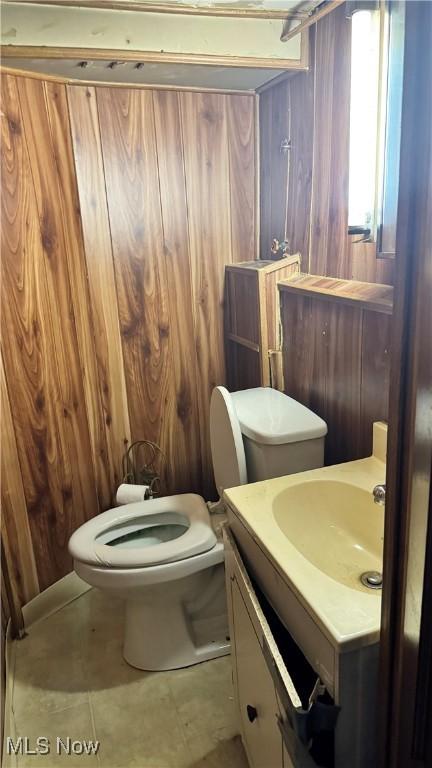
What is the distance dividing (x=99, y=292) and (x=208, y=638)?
1335 mm

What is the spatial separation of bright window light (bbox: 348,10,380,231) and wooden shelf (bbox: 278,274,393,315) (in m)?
0.16

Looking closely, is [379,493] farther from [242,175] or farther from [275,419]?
[242,175]

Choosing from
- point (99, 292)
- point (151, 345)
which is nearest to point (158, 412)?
point (151, 345)

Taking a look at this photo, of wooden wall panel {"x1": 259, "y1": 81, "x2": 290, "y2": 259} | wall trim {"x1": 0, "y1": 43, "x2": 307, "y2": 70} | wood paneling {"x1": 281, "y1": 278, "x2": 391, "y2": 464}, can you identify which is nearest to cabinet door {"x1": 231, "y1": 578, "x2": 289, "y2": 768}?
wood paneling {"x1": 281, "y1": 278, "x2": 391, "y2": 464}

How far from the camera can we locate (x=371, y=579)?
41.8 inches

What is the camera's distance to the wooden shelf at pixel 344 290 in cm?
127

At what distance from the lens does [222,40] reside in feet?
5.12

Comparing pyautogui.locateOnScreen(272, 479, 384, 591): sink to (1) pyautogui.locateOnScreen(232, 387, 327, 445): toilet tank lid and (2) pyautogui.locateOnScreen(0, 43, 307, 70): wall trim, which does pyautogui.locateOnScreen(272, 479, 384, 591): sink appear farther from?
(2) pyautogui.locateOnScreen(0, 43, 307, 70): wall trim

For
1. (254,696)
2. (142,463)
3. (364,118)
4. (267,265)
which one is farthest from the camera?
(142,463)

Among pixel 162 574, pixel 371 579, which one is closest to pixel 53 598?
pixel 162 574

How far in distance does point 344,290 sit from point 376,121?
418mm

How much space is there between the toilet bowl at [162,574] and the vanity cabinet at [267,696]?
1.10 ft

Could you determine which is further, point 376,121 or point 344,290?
point 344,290

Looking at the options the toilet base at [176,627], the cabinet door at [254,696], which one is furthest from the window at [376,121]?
the toilet base at [176,627]
